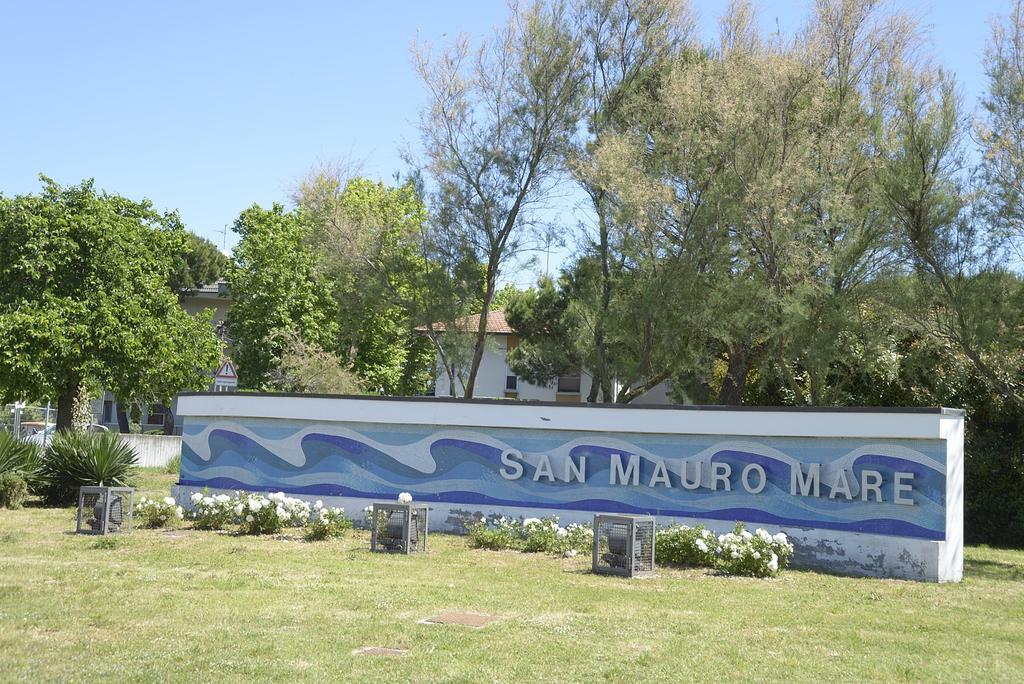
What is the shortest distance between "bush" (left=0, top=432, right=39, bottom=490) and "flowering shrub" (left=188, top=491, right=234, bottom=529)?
6052mm

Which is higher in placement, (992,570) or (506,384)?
(506,384)

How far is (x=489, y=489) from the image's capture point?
55.1 ft

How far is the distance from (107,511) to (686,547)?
29.0 feet

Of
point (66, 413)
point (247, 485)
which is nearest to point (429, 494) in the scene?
point (247, 485)

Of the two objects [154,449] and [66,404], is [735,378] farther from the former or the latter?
[154,449]

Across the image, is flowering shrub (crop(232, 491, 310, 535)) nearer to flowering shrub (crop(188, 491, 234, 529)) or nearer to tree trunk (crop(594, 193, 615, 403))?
flowering shrub (crop(188, 491, 234, 529))

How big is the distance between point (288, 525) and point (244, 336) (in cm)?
2538

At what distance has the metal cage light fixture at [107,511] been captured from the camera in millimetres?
15773

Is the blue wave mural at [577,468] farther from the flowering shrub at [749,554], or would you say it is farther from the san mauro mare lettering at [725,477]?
the flowering shrub at [749,554]

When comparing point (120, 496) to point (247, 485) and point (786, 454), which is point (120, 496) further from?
point (786, 454)

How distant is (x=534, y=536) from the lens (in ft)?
49.5

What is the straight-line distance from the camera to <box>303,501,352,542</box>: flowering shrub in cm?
1575

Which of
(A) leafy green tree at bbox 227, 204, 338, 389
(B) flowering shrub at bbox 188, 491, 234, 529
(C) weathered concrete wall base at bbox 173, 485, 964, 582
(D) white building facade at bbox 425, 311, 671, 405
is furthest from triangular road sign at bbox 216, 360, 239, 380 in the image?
(D) white building facade at bbox 425, 311, 671, 405

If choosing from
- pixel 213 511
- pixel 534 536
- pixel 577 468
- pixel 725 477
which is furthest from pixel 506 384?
pixel 725 477
